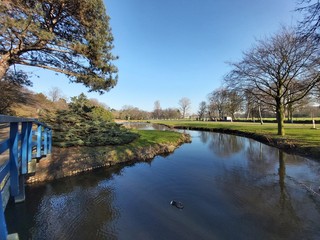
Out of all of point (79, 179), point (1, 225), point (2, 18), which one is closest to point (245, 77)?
point (79, 179)

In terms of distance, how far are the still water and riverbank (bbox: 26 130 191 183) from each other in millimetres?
610

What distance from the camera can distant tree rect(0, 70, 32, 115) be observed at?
451 inches

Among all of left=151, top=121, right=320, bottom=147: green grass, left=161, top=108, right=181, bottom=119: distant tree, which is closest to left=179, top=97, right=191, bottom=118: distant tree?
left=161, top=108, right=181, bottom=119: distant tree

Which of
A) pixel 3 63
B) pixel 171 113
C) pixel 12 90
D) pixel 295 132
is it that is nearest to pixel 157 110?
pixel 171 113

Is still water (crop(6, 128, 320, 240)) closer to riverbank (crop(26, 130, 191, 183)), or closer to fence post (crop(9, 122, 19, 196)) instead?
riverbank (crop(26, 130, 191, 183))

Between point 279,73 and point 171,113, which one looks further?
point 171,113

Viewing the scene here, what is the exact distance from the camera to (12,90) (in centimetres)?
1355

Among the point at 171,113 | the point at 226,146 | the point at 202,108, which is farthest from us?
the point at 171,113

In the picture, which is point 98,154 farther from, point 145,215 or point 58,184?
point 145,215

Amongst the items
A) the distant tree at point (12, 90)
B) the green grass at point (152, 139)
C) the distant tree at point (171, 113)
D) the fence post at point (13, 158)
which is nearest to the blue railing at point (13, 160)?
the fence post at point (13, 158)

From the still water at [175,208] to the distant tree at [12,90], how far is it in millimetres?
7324

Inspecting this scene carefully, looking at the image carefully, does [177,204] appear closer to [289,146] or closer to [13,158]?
[13,158]

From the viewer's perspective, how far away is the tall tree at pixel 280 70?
15.4 m

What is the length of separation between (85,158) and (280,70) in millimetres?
16917
